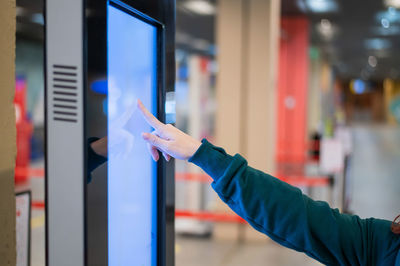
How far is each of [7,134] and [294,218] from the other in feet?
2.82

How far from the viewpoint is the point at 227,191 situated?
1162 mm

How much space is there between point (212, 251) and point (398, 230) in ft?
13.1

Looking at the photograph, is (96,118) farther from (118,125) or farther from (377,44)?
(377,44)

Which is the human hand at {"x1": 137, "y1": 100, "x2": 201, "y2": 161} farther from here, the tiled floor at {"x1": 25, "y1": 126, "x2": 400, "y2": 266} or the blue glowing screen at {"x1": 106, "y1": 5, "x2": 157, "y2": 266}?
the tiled floor at {"x1": 25, "y1": 126, "x2": 400, "y2": 266}

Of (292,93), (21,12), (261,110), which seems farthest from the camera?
(292,93)

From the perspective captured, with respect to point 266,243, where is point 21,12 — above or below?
above

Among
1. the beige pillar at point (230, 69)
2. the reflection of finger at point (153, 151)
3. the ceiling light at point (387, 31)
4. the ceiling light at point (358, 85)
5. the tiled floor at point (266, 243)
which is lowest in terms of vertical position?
the tiled floor at point (266, 243)

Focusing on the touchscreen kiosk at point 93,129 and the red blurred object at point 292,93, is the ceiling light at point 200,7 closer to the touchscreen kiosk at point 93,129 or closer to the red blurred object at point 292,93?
the red blurred object at point 292,93

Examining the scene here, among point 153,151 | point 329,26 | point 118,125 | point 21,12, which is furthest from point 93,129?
point 329,26

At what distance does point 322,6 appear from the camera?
9711mm

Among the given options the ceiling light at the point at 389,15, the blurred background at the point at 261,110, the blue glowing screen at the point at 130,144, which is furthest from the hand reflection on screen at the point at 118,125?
the ceiling light at the point at 389,15

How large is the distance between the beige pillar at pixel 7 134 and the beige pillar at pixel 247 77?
4.08 metres

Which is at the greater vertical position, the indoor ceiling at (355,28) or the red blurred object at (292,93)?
the indoor ceiling at (355,28)

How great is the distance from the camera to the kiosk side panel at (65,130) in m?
1.00
